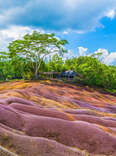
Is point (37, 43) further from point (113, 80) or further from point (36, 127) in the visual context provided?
point (36, 127)

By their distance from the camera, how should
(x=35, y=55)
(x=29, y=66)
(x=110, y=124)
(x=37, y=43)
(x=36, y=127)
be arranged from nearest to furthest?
(x=36, y=127), (x=110, y=124), (x=37, y=43), (x=35, y=55), (x=29, y=66)

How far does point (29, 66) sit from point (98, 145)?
43697mm

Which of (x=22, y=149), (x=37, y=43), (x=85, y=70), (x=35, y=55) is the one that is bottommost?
(x=22, y=149)

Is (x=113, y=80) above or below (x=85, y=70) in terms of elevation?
below

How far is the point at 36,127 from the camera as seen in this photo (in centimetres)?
816

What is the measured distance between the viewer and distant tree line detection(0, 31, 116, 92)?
40.7 meters

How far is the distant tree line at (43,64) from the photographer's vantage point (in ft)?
134

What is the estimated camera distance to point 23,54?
43.8m

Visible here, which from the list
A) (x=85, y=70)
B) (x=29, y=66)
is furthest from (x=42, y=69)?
(x=85, y=70)

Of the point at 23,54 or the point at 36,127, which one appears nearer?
the point at 36,127

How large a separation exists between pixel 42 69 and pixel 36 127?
146 feet

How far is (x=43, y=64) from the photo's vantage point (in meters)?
52.1

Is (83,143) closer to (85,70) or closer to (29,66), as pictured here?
(85,70)

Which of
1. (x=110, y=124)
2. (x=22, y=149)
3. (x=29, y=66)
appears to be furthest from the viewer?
(x=29, y=66)
